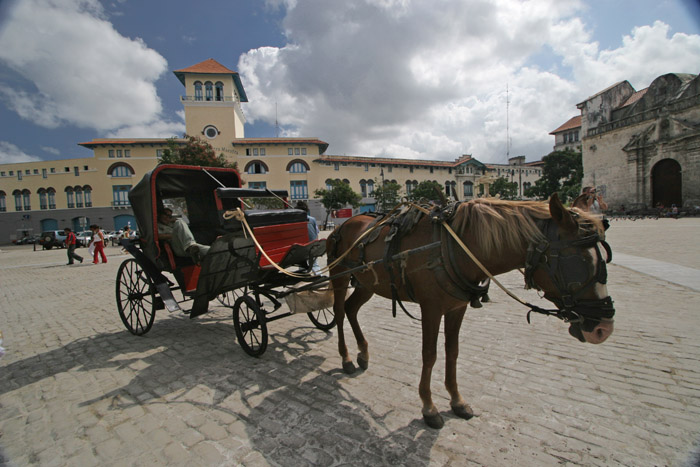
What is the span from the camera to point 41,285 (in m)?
9.70

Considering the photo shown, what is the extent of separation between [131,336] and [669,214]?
40.9 m

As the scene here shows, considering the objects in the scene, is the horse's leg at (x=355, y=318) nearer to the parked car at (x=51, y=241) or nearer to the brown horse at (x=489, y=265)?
the brown horse at (x=489, y=265)

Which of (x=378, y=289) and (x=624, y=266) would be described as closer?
(x=378, y=289)

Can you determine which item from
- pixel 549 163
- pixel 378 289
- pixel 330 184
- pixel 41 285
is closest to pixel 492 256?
pixel 378 289

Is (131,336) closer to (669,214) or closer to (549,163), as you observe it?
(669,214)

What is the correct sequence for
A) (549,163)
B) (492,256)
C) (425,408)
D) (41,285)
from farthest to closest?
(549,163), (41,285), (425,408), (492,256)

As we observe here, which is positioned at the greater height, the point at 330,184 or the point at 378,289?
the point at 330,184

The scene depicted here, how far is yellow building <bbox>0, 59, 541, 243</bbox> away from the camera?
46656 millimetres

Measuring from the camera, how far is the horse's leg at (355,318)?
3.56m

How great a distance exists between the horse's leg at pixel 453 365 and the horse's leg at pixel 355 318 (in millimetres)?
1014

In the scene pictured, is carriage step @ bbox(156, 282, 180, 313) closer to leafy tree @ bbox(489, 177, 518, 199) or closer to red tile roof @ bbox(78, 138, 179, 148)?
red tile roof @ bbox(78, 138, 179, 148)

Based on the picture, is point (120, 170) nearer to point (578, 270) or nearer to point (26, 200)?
point (26, 200)

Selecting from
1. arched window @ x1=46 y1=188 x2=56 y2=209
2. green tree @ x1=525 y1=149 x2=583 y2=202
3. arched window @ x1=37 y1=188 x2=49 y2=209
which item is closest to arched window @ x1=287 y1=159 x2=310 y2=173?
arched window @ x1=46 y1=188 x2=56 y2=209

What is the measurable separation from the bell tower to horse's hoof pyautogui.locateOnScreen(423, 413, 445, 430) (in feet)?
168
